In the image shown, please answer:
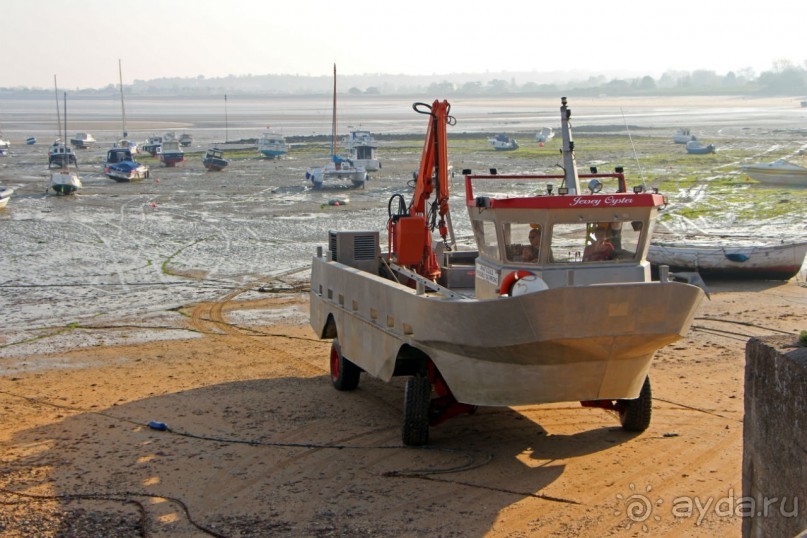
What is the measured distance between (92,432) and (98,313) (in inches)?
304

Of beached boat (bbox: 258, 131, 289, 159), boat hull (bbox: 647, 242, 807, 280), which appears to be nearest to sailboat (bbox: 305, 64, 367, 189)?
beached boat (bbox: 258, 131, 289, 159)

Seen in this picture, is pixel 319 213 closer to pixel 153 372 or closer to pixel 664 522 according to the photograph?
pixel 153 372

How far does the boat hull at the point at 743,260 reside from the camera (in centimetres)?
2000

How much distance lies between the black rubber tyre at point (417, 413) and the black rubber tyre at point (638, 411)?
1.91 metres

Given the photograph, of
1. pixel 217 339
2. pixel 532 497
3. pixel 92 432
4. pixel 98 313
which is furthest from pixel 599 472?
pixel 98 313

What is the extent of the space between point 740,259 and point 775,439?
14457 mm

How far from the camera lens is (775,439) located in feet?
20.9

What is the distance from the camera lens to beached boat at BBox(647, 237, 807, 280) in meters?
20.0

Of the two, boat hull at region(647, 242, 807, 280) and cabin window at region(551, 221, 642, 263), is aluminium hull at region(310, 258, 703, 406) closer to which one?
cabin window at region(551, 221, 642, 263)

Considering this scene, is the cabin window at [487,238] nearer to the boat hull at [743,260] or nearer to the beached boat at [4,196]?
the boat hull at [743,260]

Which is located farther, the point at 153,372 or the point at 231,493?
the point at 153,372

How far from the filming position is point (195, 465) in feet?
32.4

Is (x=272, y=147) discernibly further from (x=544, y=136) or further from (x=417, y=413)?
(x=417, y=413)

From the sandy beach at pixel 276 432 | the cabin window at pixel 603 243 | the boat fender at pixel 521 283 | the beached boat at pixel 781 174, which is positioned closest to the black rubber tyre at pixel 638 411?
the sandy beach at pixel 276 432
